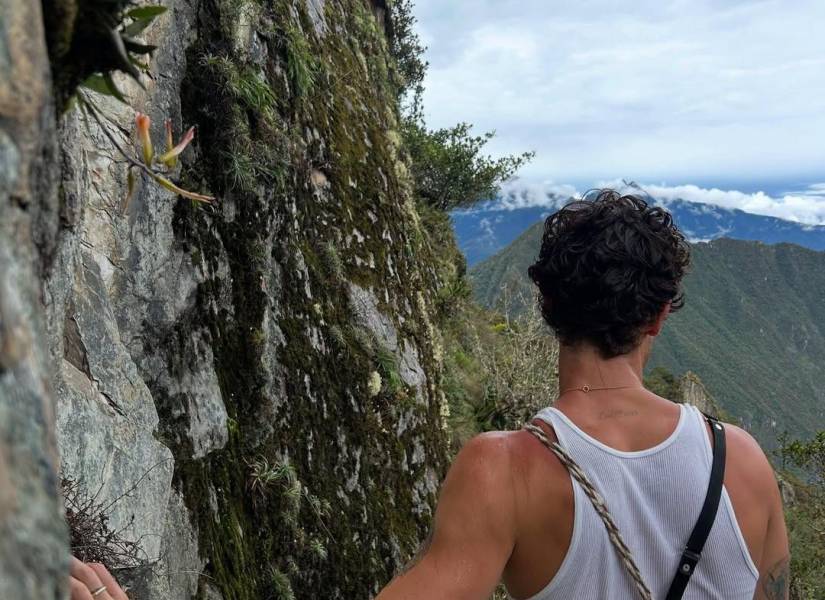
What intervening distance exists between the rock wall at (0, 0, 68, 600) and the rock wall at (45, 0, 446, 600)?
0.86 metres

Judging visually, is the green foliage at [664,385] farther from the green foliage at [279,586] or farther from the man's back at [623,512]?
the man's back at [623,512]

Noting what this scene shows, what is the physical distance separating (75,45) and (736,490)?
2.16 metres

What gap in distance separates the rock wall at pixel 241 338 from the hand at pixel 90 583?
0.64 meters

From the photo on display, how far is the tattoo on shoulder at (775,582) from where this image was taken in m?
2.12

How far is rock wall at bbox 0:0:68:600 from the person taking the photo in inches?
23.7

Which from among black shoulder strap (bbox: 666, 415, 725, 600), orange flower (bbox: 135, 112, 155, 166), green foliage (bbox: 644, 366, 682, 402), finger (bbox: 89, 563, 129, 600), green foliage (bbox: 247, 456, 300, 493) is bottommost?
green foliage (bbox: 644, 366, 682, 402)

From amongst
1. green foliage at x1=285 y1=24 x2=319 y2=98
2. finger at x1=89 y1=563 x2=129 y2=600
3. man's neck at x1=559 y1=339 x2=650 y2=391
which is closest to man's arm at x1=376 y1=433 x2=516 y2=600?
man's neck at x1=559 y1=339 x2=650 y2=391

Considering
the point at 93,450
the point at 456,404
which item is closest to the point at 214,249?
the point at 93,450

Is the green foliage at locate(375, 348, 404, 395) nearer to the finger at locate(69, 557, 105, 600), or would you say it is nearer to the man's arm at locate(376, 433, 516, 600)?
the man's arm at locate(376, 433, 516, 600)

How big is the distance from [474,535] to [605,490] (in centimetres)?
42

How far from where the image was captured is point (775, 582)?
214 centimetres

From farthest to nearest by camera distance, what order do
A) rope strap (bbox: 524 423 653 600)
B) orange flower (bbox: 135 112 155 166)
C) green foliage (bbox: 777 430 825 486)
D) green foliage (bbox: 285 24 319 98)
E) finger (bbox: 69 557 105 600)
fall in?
green foliage (bbox: 777 430 825 486) → green foliage (bbox: 285 24 319 98) → rope strap (bbox: 524 423 653 600) → finger (bbox: 69 557 105 600) → orange flower (bbox: 135 112 155 166)

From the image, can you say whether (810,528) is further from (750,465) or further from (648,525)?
(648,525)

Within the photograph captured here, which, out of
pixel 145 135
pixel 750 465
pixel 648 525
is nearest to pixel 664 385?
pixel 750 465
